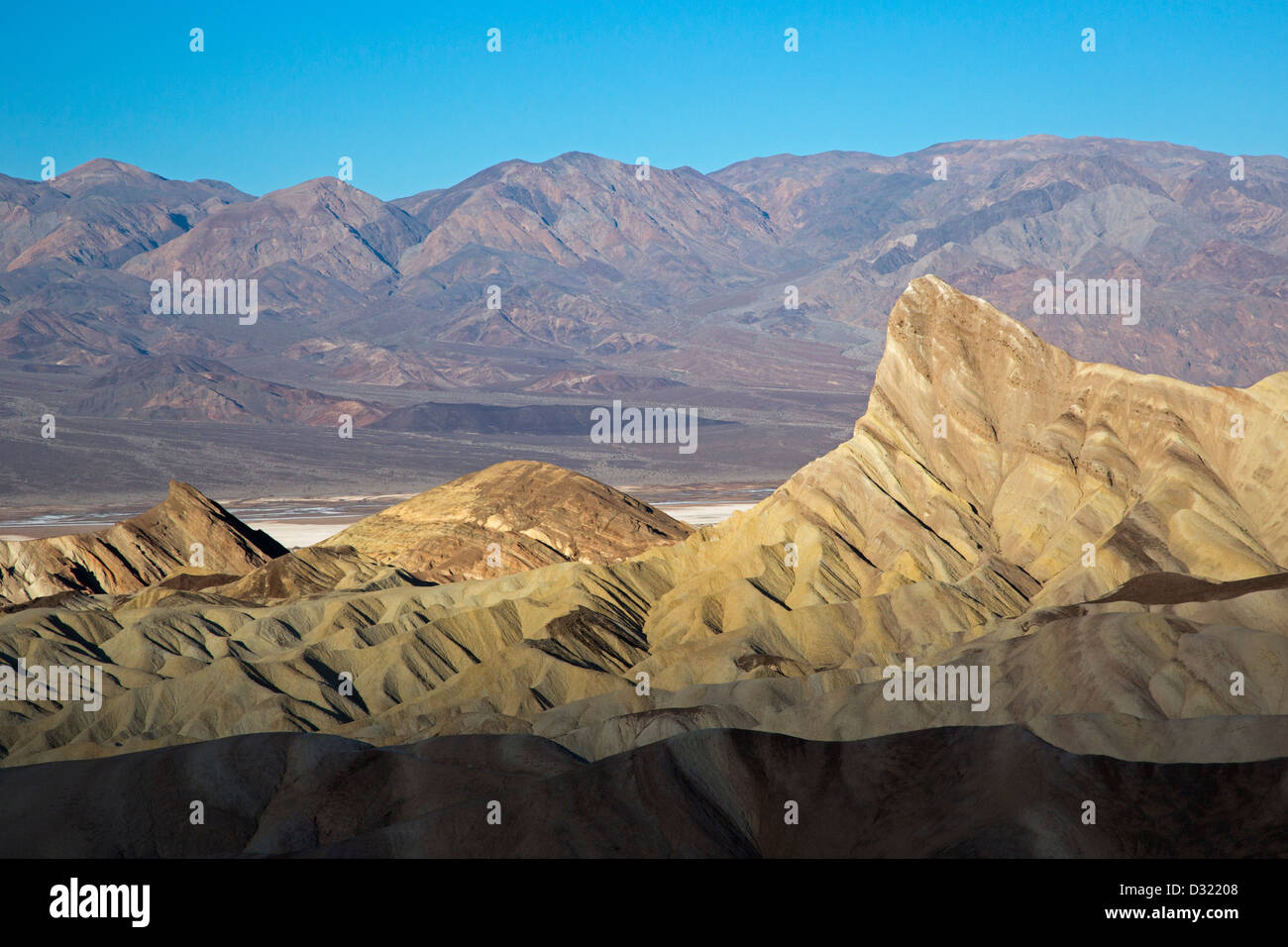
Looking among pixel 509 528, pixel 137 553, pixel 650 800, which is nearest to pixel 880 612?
pixel 650 800

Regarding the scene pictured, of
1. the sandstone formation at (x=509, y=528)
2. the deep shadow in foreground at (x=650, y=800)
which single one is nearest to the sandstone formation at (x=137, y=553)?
the sandstone formation at (x=509, y=528)

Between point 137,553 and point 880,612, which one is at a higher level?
point 137,553

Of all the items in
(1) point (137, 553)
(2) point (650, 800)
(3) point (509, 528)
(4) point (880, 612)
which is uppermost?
(3) point (509, 528)

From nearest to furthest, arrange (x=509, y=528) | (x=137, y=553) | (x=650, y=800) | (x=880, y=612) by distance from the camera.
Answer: (x=650, y=800) < (x=880, y=612) < (x=137, y=553) < (x=509, y=528)

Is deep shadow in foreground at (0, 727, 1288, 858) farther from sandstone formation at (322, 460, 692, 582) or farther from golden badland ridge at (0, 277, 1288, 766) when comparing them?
sandstone formation at (322, 460, 692, 582)

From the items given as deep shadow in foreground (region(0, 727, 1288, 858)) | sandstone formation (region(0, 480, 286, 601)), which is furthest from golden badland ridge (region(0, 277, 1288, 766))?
sandstone formation (region(0, 480, 286, 601))

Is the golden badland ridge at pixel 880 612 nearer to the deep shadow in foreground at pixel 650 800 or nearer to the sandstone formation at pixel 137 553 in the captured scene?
the deep shadow in foreground at pixel 650 800

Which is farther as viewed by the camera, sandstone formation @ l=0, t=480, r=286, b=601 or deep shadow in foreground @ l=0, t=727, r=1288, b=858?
sandstone formation @ l=0, t=480, r=286, b=601

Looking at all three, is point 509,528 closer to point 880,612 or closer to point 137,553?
point 137,553
